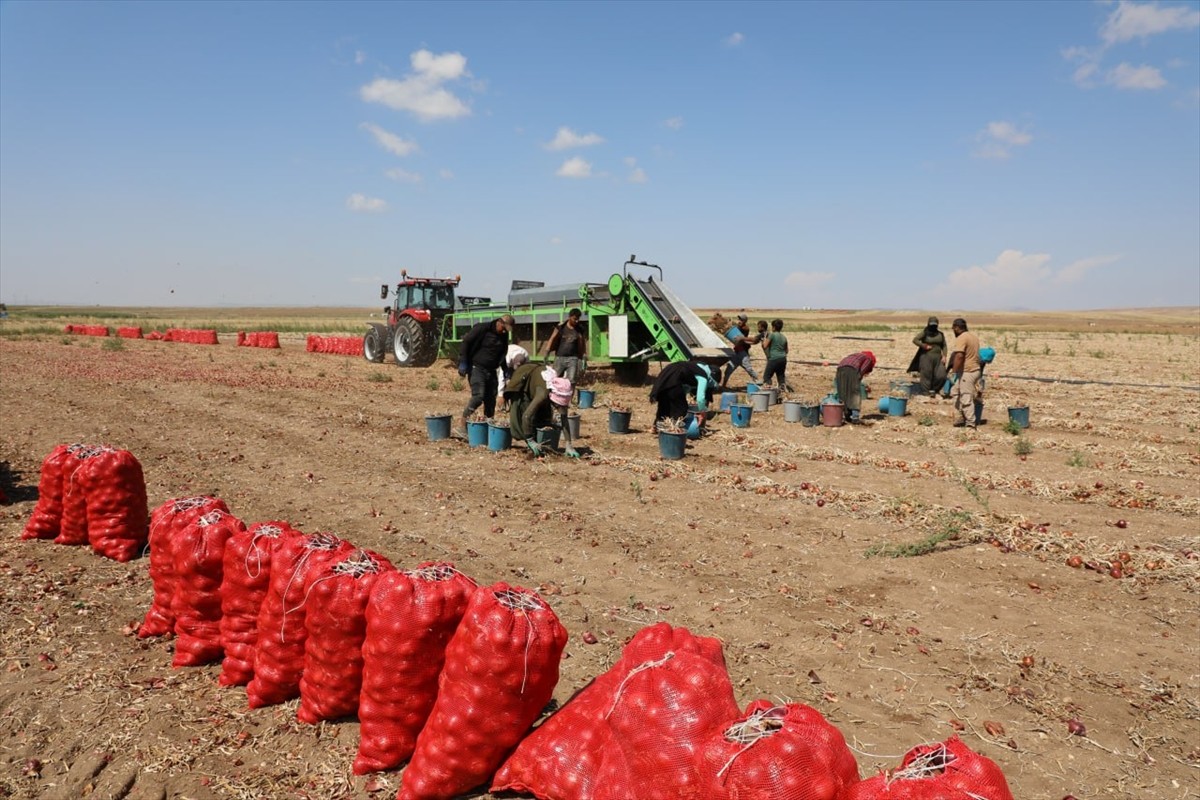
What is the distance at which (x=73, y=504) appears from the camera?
Result: 21.9 feet

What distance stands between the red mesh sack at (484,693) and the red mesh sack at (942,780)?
1.46 metres

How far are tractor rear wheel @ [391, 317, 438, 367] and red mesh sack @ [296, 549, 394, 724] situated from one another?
760 inches

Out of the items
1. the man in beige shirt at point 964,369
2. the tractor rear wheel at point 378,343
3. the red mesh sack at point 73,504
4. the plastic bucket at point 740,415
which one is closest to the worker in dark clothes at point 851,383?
the man in beige shirt at point 964,369

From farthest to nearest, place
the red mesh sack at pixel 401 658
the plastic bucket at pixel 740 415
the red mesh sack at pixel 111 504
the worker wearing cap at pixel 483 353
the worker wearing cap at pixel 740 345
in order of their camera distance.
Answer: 1. the worker wearing cap at pixel 740 345
2. the plastic bucket at pixel 740 415
3. the worker wearing cap at pixel 483 353
4. the red mesh sack at pixel 111 504
5. the red mesh sack at pixel 401 658

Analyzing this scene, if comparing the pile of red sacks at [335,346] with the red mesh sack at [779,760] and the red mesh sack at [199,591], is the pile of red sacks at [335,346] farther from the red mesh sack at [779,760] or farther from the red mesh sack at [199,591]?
the red mesh sack at [779,760]

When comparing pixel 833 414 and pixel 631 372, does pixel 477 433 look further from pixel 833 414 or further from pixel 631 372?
pixel 631 372

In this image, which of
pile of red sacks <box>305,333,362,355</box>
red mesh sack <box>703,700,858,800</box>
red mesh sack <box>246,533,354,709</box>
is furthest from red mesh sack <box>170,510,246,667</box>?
pile of red sacks <box>305,333,362,355</box>

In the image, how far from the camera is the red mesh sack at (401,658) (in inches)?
144

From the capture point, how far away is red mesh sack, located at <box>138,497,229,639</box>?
4949 mm

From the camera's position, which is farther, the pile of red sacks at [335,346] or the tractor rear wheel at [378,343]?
the pile of red sacks at [335,346]

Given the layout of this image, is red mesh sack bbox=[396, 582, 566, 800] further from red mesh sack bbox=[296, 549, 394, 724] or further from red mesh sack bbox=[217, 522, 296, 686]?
red mesh sack bbox=[217, 522, 296, 686]

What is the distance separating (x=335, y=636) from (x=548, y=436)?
22.4 ft

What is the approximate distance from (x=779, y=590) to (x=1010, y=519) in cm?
328

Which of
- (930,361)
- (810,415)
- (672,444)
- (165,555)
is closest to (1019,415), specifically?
(930,361)
